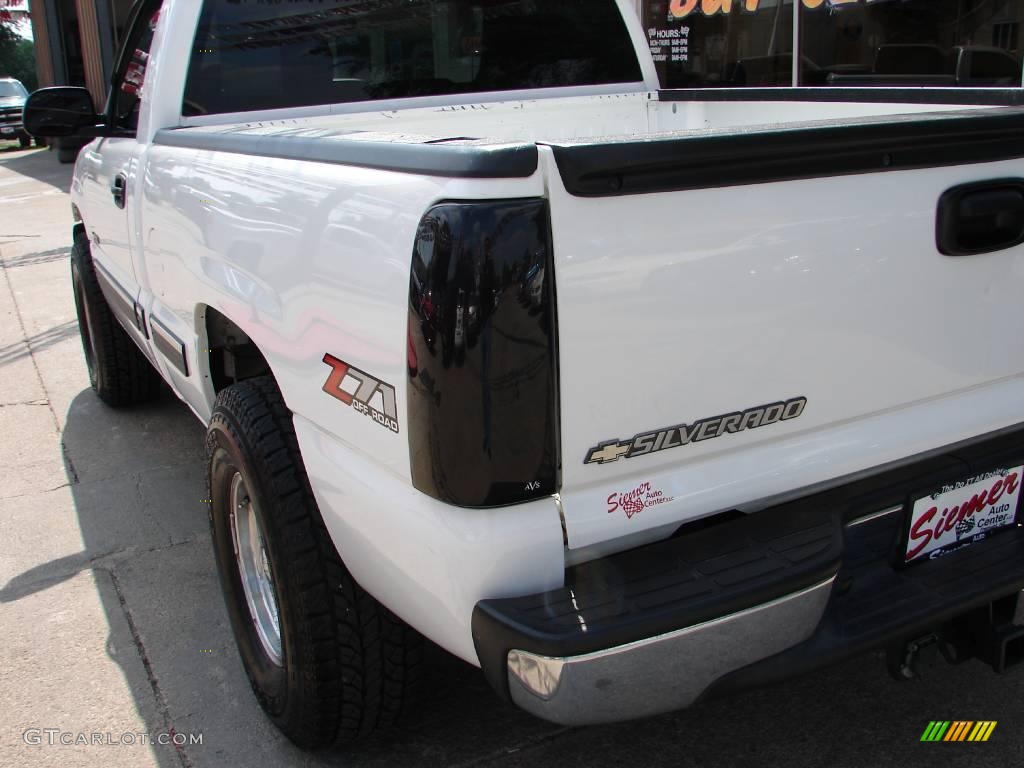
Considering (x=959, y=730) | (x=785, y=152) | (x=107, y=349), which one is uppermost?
(x=785, y=152)

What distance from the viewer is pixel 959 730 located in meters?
2.39

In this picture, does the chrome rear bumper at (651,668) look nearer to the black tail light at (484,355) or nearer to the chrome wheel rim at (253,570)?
the black tail light at (484,355)

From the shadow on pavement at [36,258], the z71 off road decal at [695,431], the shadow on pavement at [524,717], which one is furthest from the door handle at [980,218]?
the shadow on pavement at [36,258]

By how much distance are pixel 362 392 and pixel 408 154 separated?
1.46 feet

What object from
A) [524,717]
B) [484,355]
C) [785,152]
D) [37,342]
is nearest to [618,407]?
[484,355]

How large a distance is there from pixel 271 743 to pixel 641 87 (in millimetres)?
2943

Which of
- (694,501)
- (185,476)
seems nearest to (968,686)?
(694,501)

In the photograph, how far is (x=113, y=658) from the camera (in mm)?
2824

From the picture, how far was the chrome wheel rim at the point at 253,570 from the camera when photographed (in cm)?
246

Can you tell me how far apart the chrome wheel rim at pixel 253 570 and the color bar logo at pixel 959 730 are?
1645 mm

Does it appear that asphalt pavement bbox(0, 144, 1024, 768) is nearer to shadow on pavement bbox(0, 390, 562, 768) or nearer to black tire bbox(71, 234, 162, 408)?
shadow on pavement bbox(0, 390, 562, 768)

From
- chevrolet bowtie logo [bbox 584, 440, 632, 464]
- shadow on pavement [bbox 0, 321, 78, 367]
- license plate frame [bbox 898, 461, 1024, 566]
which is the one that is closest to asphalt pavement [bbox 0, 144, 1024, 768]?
license plate frame [bbox 898, 461, 1024, 566]

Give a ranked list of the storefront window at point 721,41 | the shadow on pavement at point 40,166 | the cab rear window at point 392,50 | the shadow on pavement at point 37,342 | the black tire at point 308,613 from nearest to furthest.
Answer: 1. the black tire at point 308,613
2. the cab rear window at point 392,50
3. the shadow on pavement at point 37,342
4. the storefront window at point 721,41
5. the shadow on pavement at point 40,166
